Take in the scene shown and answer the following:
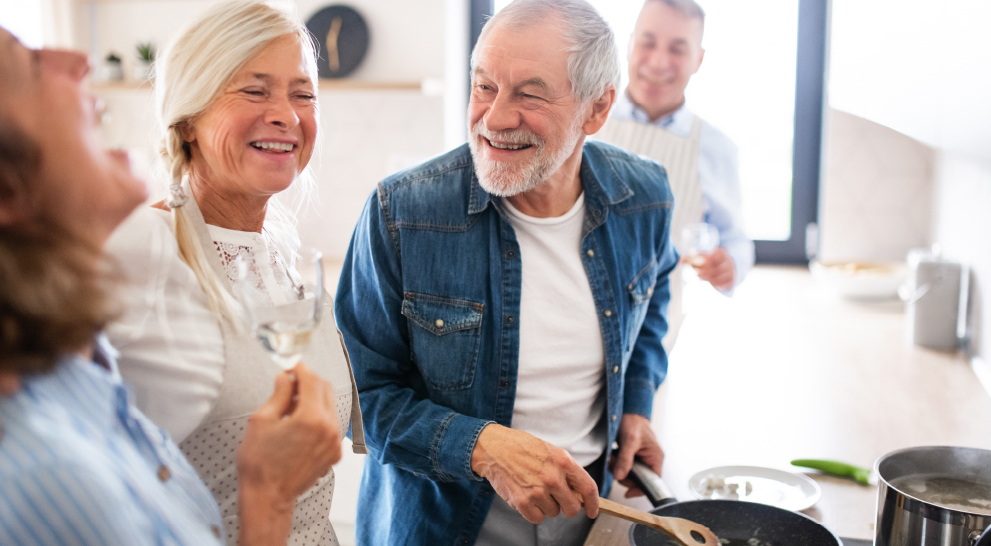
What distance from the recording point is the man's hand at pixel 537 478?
1000 mm

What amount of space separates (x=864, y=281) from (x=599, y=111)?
1948mm

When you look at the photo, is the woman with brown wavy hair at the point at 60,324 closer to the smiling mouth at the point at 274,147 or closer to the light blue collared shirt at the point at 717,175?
the smiling mouth at the point at 274,147

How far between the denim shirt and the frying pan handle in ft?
0.27

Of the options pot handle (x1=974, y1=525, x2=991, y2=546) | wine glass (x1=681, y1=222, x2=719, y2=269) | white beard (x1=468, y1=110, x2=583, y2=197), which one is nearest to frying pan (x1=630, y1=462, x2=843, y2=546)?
pot handle (x1=974, y1=525, x2=991, y2=546)

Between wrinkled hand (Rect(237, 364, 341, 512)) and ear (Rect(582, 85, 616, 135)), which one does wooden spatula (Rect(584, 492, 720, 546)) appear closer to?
wrinkled hand (Rect(237, 364, 341, 512))

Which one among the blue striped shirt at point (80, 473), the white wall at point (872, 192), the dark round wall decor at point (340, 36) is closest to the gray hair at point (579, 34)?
the blue striped shirt at point (80, 473)

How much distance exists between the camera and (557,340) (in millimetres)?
1236

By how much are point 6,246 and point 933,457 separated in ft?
3.36

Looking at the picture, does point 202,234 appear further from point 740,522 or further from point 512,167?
point 740,522

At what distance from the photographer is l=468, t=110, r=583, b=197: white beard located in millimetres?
1186

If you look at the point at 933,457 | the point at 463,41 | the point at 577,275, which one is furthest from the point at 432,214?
the point at 463,41

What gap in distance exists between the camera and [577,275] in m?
1.27

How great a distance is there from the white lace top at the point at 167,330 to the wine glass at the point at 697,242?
3.80 feet

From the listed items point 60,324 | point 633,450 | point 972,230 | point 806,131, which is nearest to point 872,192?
point 806,131
